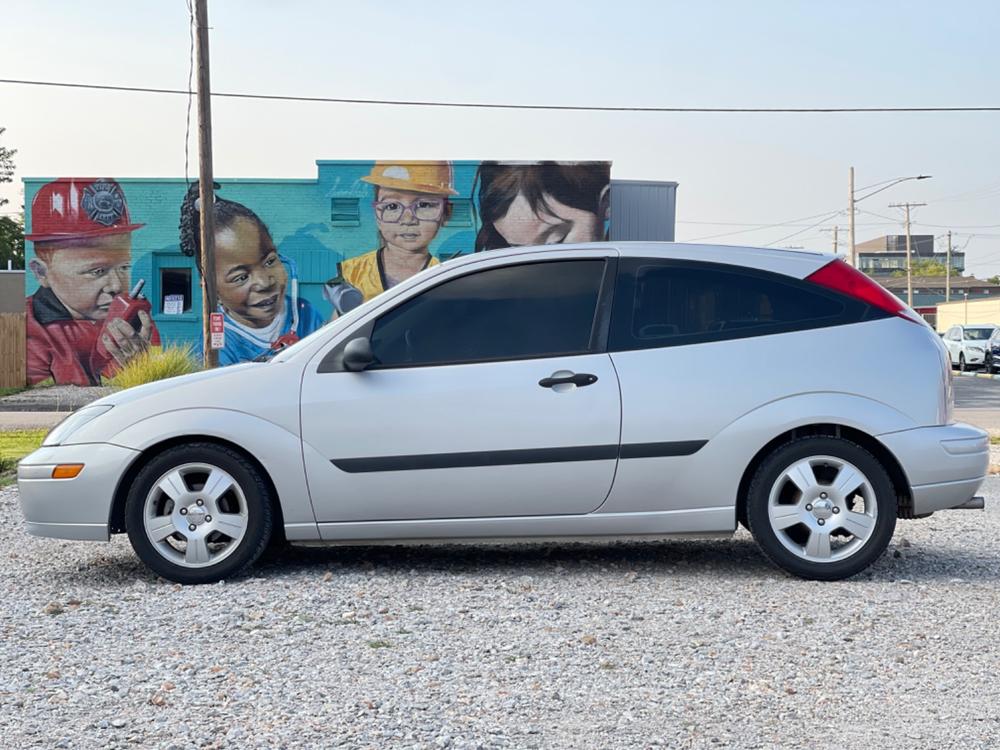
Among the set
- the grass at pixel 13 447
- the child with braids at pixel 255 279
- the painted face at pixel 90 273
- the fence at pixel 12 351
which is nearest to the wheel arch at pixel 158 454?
the grass at pixel 13 447

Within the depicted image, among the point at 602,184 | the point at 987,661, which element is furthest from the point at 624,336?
the point at 602,184

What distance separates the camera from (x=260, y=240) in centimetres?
3312

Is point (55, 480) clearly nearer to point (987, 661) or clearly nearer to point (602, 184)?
point (987, 661)

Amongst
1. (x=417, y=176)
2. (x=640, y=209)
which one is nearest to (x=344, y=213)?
(x=417, y=176)

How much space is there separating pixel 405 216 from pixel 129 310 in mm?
7729

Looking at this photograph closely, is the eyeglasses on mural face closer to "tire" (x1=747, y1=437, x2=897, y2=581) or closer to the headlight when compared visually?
the headlight

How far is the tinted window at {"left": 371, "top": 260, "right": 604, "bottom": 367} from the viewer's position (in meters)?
6.28

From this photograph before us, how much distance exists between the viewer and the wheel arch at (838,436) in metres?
6.21

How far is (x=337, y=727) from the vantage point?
3900mm

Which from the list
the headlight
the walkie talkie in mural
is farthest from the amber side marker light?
the walkie talkie in mural

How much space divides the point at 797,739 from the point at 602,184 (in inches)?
1175

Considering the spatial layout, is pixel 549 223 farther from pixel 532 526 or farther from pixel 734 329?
pixel 532 526

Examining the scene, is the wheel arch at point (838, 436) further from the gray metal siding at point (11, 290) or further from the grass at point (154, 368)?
the gray metal siding at point (11, 290)

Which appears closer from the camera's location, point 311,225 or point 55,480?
point 55,480
